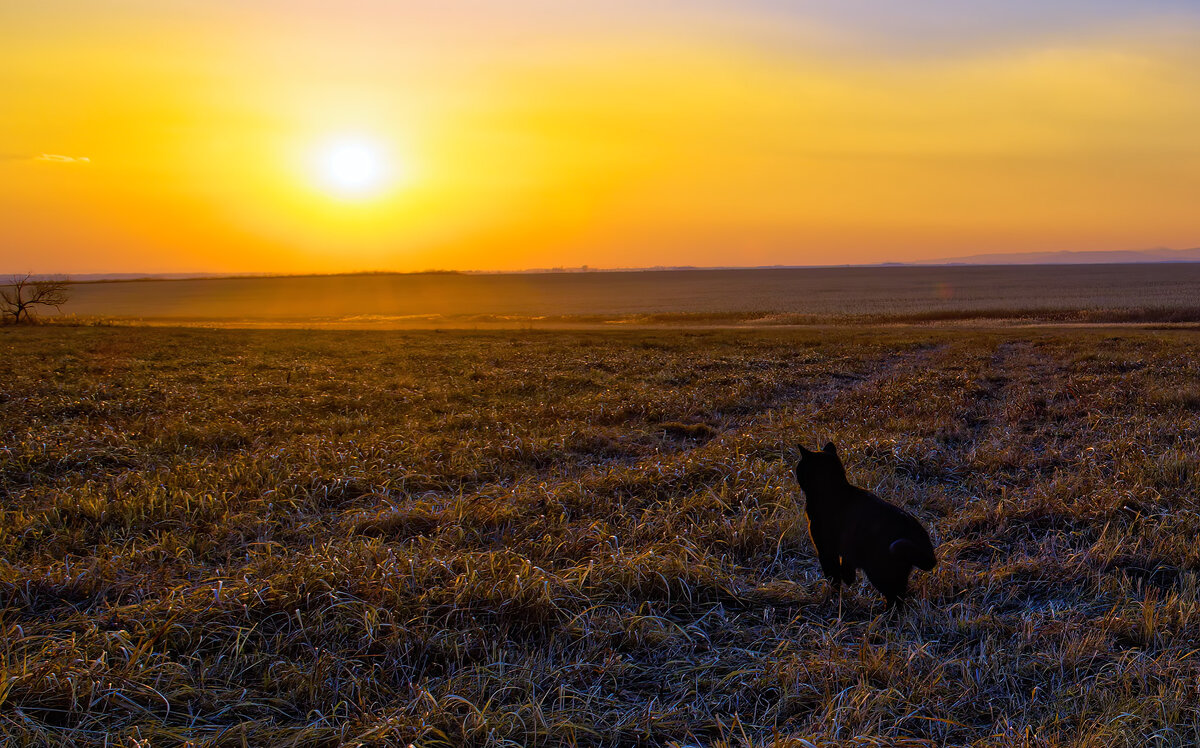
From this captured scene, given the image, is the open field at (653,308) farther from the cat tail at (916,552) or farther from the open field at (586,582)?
the cat tail at (916,552)

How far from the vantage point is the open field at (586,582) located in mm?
4277

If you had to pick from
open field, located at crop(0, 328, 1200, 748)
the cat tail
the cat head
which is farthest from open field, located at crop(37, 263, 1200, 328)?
the cat tail

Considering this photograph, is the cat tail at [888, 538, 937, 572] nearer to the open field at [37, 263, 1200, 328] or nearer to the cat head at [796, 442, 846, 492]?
the cat head at [796, 442, 846, 492]

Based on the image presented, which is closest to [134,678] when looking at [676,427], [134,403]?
[676,427]

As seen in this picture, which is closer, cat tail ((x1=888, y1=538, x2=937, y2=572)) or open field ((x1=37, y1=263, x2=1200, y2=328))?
cat tail ((x1=888, y1=538, x2=937, y2=572))

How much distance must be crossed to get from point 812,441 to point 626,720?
7.86m

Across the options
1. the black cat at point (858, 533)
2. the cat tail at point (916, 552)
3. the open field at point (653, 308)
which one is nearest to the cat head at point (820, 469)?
the black cat at point (858, 533)

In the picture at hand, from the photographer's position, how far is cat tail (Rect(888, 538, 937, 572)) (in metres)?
4.74

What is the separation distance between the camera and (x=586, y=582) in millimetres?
6047

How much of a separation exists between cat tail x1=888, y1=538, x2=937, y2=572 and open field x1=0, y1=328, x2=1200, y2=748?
61 cm

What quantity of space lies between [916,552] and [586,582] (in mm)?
2585

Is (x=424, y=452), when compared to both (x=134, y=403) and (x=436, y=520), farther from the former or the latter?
(x=134, y=403)

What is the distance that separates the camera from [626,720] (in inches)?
168

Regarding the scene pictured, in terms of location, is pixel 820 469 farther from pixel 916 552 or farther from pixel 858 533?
pixel 916 552
